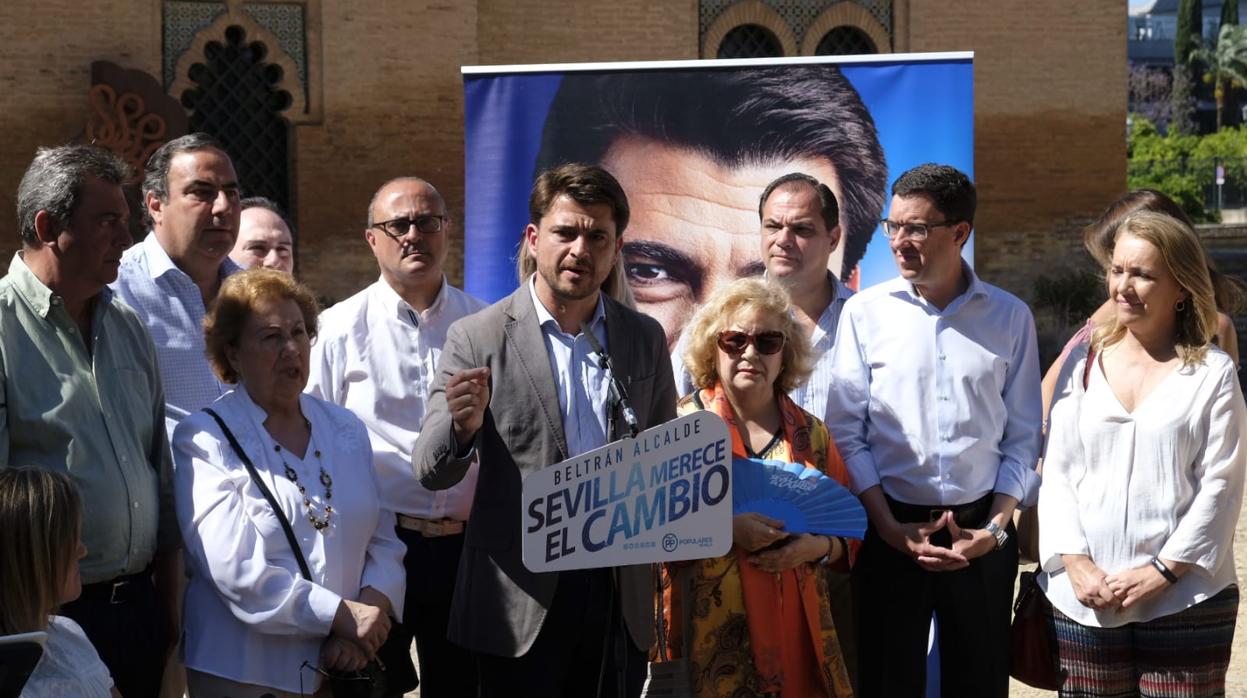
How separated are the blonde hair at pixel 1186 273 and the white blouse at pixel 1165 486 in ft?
0.18

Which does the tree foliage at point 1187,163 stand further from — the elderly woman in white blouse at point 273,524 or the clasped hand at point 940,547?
the elderly woman in white blouse at point 273,524

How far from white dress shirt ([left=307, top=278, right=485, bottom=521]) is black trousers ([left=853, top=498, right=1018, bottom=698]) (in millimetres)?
1305

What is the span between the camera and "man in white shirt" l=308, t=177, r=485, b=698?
447 cm

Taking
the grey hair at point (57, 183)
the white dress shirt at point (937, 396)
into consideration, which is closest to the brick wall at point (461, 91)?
the grey hair at point (57, 183)

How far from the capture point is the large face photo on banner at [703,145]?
22.0 feet

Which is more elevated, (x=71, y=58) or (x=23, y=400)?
(x=71, y=58)

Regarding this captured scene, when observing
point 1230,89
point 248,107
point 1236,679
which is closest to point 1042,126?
point 248,107

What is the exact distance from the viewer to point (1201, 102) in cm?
6694

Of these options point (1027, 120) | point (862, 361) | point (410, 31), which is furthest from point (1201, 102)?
point (862, 361)

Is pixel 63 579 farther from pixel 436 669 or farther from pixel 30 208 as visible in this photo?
pixel 436 669

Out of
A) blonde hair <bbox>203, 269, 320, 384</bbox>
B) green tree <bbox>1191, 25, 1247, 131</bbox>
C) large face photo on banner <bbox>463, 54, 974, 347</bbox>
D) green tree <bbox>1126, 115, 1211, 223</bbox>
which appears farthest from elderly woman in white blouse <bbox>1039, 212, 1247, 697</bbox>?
green tree <bbox>1191, 25, 1247, 131</bbox>

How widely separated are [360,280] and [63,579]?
531 inches

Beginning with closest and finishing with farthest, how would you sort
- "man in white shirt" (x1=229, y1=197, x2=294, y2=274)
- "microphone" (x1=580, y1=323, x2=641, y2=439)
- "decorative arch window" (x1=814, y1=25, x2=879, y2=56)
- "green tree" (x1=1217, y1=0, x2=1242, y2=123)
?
"microphone" (x1=580, y1=323, x2=641, y2=439) → "man in white shirt" (x1=229, y1=197, x2=294, y2=274) → "decorative arch window" (x1=814, y1=25, x2=879, y2=56) → "green tree" (x1=1217, y1=0, x2=1242, y2=123)

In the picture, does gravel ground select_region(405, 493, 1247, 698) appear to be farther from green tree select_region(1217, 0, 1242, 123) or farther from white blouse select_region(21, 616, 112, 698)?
green tree select_region(1217, 0, 1242, 123)
